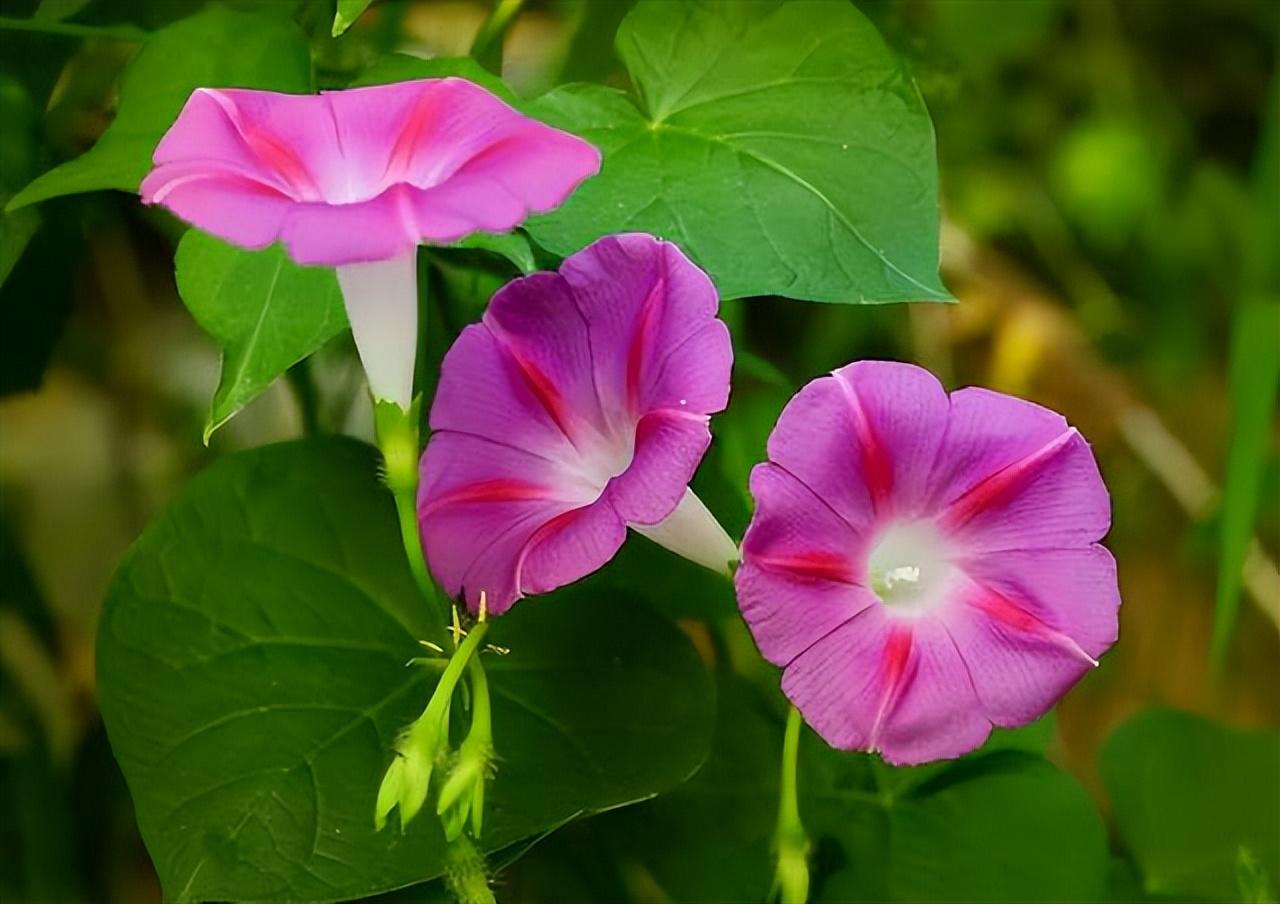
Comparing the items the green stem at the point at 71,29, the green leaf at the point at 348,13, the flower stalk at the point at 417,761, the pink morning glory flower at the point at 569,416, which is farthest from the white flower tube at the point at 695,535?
the green stem at the point at 71,29

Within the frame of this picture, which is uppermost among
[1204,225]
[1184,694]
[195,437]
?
[1204,225]

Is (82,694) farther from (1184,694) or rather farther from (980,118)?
(980,118)

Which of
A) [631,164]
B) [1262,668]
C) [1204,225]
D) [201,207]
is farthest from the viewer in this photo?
[1204,225]

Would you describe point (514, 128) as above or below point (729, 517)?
above

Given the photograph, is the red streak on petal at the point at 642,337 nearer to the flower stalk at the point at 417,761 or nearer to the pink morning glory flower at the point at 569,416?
the pink morning glory flower at the point at 569,416

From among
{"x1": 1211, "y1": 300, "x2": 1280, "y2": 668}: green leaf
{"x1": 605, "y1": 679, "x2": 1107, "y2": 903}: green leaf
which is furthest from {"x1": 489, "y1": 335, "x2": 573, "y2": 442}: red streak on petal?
{"x1": 1211, "y1": 300, "x2": 1280, "y2": 668}: green leaf

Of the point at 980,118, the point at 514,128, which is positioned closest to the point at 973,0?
the point at 980,118

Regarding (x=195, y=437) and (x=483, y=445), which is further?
(x=195, y=437)
